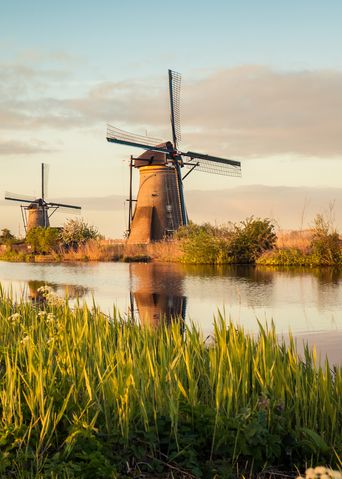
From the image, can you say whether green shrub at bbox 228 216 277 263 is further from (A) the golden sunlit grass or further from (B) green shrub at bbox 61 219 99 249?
(B) green shrub at bbox 61 219 99 249

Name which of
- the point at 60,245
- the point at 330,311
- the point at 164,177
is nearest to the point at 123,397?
the point at 330,311

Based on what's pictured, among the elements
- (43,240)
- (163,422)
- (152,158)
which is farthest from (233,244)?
(163,422)

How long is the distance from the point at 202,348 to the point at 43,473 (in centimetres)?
189

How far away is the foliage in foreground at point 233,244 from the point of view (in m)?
28.3

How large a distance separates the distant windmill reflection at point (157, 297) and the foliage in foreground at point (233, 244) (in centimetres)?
675

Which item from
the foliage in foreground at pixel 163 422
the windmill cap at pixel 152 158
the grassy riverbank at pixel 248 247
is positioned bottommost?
the foliage in foreground at pixel 163 422

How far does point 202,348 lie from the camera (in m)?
5.07

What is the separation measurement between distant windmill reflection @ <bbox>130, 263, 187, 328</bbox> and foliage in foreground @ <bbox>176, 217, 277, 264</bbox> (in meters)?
6.75

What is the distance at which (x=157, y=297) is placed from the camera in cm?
1499

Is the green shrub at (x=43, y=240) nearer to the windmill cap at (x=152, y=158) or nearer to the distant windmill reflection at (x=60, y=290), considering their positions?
the windmill cap at (x=152, y=158)

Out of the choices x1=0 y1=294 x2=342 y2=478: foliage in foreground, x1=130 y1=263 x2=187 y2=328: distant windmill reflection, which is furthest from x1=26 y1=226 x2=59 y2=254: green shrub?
x1=0 y1=294 x2=342 y2=478: foliage in foreground

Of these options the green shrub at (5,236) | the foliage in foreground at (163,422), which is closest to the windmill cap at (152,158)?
the green shrub at (5,236)

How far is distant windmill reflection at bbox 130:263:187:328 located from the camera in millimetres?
11555

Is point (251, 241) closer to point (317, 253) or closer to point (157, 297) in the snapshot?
point (317, 253)
